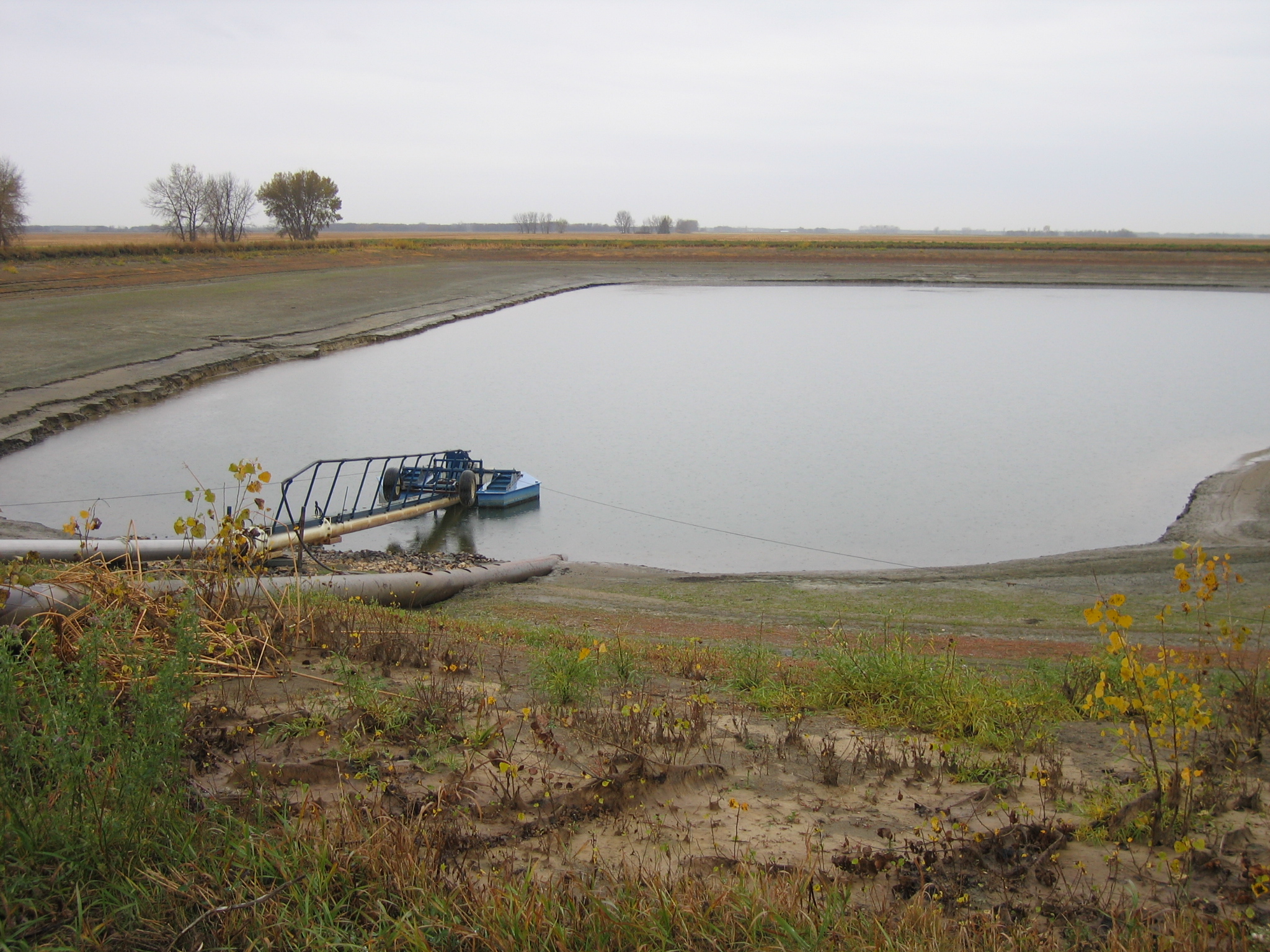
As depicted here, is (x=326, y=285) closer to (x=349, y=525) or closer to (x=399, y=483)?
(x=399, y=483)

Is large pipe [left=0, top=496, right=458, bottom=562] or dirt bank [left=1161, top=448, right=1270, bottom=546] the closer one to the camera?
large pipe [left=0, top=496, right=458, bottom=562]

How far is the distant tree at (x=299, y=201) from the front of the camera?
10506 centimetres

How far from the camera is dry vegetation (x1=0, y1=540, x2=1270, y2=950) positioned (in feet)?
9.55

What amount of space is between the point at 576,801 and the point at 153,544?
708 cm

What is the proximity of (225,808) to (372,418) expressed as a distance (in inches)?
814

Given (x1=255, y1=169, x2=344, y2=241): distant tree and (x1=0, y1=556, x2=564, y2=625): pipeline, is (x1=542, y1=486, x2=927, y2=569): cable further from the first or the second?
(x1=255, y1=169, x2=344, y2=241): distant tree

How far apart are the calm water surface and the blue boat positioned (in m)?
0.35

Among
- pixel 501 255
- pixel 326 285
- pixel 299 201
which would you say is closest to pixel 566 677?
pixel 326 285

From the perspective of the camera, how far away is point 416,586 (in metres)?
10.1

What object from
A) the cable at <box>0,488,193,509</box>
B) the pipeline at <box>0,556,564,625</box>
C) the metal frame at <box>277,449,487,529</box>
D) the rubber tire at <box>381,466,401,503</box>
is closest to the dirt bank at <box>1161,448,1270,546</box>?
the pipeline at <box>0,556,564,625</box>

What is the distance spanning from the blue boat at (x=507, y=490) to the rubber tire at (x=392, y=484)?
1.44m

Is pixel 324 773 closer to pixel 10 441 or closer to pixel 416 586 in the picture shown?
pixel 416 586

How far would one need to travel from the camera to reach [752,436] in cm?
2178

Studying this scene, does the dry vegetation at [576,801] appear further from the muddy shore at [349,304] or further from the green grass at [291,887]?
the muddy shore at [349,304]
